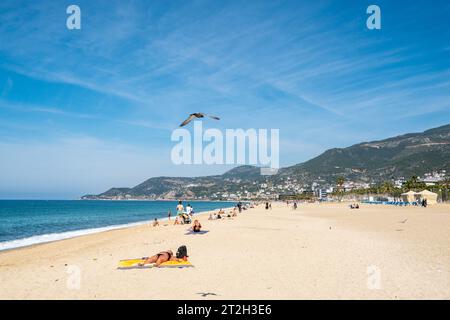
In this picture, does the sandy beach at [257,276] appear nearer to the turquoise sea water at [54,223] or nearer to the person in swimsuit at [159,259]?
the person in swimsuit at [159,259]

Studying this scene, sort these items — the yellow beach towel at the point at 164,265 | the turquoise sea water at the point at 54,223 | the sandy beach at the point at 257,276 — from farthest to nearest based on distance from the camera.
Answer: the turquoise sea water at the point at 54,223 < the yellow beach towel at the point at 164,265 < the sandy beach at the point at 257,276

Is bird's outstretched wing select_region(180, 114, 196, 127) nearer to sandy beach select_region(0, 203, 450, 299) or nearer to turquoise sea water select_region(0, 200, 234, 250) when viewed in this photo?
sandy beach select_region(0, 203, 450, 299)

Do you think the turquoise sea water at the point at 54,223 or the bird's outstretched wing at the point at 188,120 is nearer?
the bird's outstretched wing at the point at 188,120

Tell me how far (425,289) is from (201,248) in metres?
8.14

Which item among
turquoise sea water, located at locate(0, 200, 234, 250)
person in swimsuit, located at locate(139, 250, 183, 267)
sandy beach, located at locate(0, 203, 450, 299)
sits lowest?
turquoise sea water, located at locate(0, 200, 234, 250)

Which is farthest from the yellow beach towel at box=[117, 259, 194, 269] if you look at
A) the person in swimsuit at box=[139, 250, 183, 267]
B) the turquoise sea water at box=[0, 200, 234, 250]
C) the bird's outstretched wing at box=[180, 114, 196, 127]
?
the turquoise sea water at box=[0, 200, 234, 250]

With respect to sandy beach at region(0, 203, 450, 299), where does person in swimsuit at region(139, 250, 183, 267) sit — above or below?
above

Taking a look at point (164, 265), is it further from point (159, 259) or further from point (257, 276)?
point (257, 276)

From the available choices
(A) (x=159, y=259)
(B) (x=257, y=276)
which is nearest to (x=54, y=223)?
(A) (x=159, y=259)

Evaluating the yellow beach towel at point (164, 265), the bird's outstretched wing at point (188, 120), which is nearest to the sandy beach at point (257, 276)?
Answer: the yellow beach towel at point (164, 265)

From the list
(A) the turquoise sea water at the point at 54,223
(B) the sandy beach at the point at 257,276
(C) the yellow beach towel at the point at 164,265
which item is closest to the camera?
(B) the sandy beach at the point at 257,276
